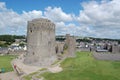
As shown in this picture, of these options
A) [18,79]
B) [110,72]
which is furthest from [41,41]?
[110,72]

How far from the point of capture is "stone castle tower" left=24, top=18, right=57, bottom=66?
3534 centimetres

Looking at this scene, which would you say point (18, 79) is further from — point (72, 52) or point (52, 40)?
point (72, 52)

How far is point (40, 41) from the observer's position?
117 feet

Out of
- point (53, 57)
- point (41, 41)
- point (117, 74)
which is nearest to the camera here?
point (117, 74)

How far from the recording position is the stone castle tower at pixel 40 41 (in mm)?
35344

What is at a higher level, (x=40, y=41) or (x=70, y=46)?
(x=40, y=41)

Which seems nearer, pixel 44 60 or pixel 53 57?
pixel 44 60

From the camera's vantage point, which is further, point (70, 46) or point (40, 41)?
point (70, 46)

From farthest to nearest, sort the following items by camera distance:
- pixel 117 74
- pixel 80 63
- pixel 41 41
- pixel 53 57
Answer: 1. pixel 53 57
2. pixel 41 41
3. pixel 80 63
4. pixel 117 74

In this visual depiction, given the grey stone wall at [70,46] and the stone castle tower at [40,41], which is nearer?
the stone castle tower at [40,41]

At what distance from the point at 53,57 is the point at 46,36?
14.4 feet

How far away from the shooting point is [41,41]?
35562mm

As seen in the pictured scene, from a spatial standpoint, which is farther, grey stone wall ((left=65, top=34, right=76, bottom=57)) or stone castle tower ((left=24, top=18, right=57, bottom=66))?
grey stone wall ((left=65, top=34, right=76, bottom=57))

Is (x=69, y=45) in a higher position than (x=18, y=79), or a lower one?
higher
